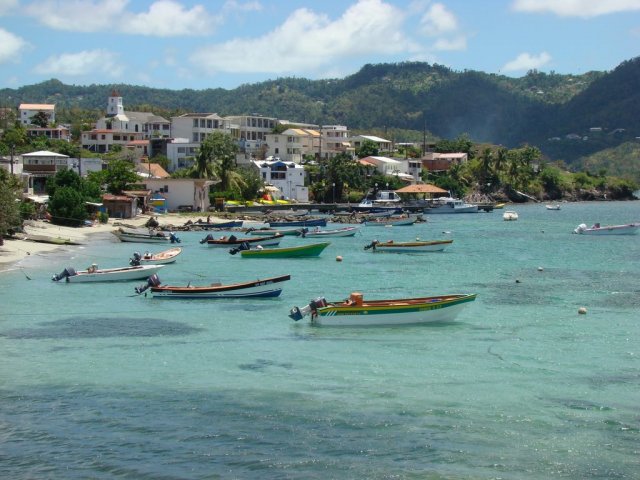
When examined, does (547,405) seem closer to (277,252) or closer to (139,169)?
(277,252)

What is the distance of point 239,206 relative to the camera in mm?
96438

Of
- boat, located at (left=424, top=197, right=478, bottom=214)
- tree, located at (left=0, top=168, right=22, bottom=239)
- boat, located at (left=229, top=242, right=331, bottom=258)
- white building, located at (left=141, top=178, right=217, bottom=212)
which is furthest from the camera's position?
boat, located at (left=424, top=197, right=478, bottom=214)

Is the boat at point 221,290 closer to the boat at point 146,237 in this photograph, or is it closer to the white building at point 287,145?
the boat at point 146,237

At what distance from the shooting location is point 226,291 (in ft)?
125

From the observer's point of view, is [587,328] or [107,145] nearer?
[587,328]

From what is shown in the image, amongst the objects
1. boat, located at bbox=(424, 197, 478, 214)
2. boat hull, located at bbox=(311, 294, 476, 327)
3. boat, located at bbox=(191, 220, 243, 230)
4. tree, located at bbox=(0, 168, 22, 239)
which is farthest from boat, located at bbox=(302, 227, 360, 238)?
boat hull, located at bbox=(311, 294, 476, 327)

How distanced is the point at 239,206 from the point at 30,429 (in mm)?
76986

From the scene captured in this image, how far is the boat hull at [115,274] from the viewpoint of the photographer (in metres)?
42.4

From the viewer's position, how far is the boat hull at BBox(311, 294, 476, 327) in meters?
31.5

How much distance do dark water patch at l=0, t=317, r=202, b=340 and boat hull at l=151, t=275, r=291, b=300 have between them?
13.4 feet

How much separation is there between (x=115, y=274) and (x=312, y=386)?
2239 centimetres

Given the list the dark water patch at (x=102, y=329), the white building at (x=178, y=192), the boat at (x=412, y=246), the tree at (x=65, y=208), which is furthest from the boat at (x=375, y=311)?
the white building at (x=178, y=192)

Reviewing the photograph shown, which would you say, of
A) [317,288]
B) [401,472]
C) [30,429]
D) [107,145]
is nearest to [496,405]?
[401,472]

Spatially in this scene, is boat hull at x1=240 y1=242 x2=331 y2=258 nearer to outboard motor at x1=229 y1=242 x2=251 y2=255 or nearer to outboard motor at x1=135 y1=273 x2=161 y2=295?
outboard motor at x1=229 y1=242 x2=251 y2=255
